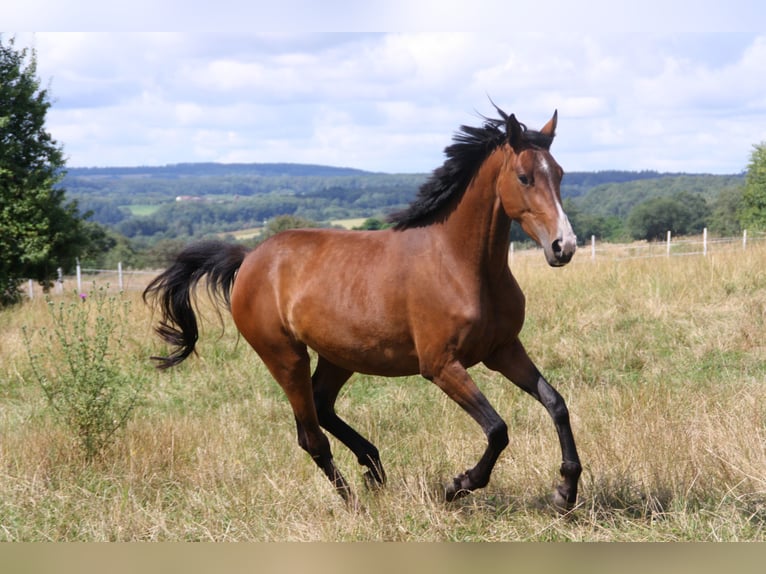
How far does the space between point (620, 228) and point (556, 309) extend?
49836 mm

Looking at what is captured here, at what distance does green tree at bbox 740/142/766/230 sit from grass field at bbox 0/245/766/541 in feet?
153

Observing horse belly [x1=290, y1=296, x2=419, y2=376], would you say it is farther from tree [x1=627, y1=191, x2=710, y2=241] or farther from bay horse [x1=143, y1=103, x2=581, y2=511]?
tree [x1=627, y1=191, x2=710, y2=241]

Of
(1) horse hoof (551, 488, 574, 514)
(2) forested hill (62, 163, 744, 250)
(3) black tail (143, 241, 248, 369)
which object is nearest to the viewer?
(1) horse hoof (551, 488, 574, 514)

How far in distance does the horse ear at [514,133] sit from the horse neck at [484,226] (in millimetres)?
135

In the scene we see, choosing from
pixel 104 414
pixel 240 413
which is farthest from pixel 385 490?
pixel 240 413

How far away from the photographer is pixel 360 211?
8725 centimetres

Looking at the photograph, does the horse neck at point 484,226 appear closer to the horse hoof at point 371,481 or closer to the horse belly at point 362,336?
the horse belly at point 362,336

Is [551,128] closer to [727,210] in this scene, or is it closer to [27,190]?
[27,190]

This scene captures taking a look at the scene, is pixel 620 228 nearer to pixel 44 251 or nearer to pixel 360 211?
pixel 360 211

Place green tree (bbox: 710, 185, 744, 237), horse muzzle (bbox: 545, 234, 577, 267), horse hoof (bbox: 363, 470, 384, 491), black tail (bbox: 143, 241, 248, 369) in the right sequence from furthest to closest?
1. green tree (bbox: 710, 185, 744, 237)
2. black tail (bbox: 143, 241, 248, 369)
3. horse hoof (bbox: 363, 470, 384, 491)
4. horse muzzle (bbox: 545, 234, 577, 267)

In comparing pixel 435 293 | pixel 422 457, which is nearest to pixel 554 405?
pixel 435 293

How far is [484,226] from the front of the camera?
476 cm

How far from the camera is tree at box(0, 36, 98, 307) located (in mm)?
18156

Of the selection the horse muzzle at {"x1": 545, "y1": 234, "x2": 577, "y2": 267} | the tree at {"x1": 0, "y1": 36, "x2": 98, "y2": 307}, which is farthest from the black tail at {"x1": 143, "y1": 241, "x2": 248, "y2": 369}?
the tree at {"x1": 0, "y1": 36, "x2": 98, "y2": 307}
